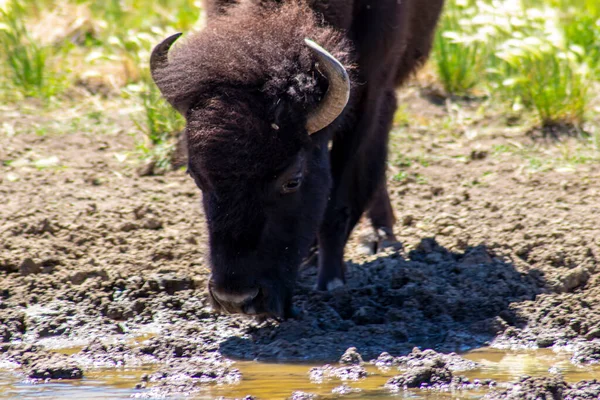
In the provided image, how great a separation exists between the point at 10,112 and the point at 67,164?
4.61ft

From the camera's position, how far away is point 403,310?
506cm

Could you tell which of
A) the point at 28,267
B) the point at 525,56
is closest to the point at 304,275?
the point at 28,267

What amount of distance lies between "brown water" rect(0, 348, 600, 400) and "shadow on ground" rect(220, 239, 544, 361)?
256mm

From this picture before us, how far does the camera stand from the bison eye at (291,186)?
15.2 ft

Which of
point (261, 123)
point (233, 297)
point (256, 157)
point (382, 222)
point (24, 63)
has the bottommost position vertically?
point (382, 222)

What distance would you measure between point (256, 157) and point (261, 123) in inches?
6.5

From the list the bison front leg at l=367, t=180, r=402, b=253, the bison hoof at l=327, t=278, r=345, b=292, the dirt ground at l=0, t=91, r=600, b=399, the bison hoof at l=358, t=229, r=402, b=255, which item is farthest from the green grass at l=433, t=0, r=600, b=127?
the bison hoof at l=327, t=278, r=345, b=292

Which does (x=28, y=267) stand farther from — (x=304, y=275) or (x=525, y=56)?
(x=525, y=56)

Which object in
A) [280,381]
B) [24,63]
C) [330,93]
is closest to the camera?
[280,381]

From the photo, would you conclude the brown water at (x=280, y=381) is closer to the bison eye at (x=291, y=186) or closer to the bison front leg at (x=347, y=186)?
the bison eye at (x=291, y=186)

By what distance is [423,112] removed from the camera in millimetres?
9203

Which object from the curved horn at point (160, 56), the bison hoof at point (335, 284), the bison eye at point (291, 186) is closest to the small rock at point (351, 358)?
the bison eye at point (291, 186)

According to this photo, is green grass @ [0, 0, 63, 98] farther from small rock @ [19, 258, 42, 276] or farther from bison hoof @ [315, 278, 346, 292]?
bison hoof @ [315, 278, 346, 292]

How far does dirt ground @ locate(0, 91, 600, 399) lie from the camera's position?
464 cm
